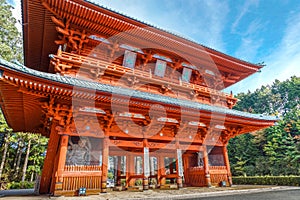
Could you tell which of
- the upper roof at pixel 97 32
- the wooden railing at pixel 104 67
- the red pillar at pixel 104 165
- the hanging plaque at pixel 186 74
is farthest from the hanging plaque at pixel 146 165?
the upper roof at pixel 97 32

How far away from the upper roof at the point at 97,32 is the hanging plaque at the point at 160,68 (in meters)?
0.83

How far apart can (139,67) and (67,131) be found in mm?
5555

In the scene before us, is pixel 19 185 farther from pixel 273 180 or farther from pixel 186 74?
pixel 273 180

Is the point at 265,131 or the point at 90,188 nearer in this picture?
the point at 90,188

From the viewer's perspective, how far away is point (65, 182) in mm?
7141

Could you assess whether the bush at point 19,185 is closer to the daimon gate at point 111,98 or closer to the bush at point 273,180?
the daimon gate at point 111,98

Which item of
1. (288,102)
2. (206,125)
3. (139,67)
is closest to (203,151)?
(206,125)

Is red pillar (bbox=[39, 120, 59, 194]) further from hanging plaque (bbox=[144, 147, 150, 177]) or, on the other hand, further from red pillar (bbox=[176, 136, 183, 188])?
red pillar (bbox=[176, 136, 183, 188])

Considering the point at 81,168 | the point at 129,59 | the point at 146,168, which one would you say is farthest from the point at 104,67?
the point at 146,168

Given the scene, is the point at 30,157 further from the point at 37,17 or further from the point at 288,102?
the point at 288,102

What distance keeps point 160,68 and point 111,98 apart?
5446mm

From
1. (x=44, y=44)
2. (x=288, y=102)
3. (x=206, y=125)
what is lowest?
(x=206, y=125)

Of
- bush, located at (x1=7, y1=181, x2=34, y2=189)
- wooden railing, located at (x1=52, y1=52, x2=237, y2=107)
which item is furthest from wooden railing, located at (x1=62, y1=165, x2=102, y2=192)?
bush, located at (x1=7, y1=181, x2=34, y2=189)

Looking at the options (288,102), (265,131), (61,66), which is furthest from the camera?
(288,102)
